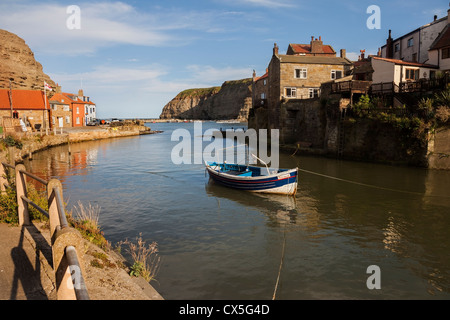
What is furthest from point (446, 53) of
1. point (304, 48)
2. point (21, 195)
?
point (21, 195)

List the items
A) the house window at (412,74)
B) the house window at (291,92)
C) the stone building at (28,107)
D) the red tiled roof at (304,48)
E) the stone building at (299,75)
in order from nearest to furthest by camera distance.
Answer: the house window at (412,74)
the stone building at (299,75)
the house window at (291,92)
the stone building at (28,107)
the red tiled roof at (304,48)

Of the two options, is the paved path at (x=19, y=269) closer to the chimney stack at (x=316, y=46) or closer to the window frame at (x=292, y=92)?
the window frame at (x=292, y=92)

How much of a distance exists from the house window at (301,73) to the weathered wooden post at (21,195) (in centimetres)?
4788

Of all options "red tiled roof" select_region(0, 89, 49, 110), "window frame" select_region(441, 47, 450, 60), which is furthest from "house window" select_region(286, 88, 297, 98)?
"red tiled roof" select_region(0, 89, 49, 110)

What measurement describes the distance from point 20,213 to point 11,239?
106cm

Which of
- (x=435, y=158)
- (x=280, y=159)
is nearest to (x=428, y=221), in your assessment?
(x=435, y=158)

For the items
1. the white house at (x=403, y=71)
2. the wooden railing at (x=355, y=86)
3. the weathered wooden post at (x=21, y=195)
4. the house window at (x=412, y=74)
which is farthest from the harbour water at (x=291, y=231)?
the house window at (x=412, y=74)

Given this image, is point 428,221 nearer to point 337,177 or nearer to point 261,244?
point 261,244

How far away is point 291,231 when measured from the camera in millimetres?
16219

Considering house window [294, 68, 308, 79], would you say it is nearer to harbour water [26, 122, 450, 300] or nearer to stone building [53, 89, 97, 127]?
harbour water [26, 122, 450, 300]

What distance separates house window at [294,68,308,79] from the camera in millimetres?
51156

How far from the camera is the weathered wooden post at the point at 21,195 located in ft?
27.4

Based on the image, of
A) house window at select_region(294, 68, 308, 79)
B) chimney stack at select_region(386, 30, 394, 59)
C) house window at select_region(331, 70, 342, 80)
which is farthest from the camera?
chimney stack at select_region(386, 30, 394, 59)

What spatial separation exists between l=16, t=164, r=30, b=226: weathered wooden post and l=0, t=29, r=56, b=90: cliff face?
103 m
